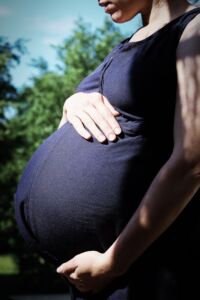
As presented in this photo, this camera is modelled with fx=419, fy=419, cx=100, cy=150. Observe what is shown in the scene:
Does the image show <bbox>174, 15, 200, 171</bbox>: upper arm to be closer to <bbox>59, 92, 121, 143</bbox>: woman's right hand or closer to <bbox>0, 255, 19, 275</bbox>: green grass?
<bbox>59, 92, 121, 143</bbox>: woman's right hand

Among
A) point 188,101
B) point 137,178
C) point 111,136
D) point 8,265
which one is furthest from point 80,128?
point 8,265

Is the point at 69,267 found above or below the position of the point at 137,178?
below

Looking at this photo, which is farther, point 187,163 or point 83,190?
point 83,190

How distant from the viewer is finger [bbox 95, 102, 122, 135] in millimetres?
1242

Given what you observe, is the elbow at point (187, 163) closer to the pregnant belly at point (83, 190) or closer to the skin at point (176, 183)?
the skin at point (176, 183)

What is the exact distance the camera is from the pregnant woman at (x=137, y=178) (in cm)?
108

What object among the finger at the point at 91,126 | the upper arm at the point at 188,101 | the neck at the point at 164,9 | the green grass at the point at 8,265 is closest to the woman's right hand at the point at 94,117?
the finger at the point at 91,126

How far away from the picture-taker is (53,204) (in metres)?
1.35

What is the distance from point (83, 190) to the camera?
4.15 feet

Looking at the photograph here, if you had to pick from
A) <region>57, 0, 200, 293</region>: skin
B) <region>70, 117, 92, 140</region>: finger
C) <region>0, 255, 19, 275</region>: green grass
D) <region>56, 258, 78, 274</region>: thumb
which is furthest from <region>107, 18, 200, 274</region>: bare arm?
<region>0, 255, 19, 275</region>: green grass

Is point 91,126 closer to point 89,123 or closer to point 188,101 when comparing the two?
point 89,123

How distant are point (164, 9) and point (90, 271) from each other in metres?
0.85

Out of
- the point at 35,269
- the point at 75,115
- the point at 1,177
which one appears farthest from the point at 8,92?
the point at 75,115

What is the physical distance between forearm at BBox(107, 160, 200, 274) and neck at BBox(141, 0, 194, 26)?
0.51 m
